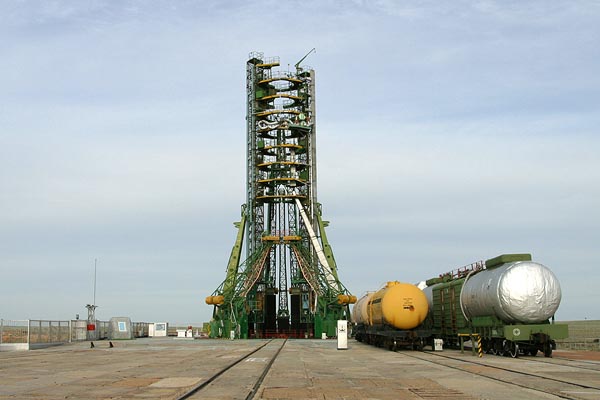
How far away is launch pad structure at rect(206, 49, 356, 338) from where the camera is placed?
74750mm

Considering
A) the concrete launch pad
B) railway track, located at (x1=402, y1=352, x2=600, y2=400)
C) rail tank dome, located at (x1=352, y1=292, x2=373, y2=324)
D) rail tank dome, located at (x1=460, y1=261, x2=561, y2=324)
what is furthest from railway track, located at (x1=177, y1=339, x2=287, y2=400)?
rail tank dome, located at (x1=352, y1=292, x2=373, y2=324)

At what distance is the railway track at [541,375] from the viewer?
18.4 metres

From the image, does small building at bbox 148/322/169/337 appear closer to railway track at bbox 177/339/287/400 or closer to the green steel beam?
the green steel beam

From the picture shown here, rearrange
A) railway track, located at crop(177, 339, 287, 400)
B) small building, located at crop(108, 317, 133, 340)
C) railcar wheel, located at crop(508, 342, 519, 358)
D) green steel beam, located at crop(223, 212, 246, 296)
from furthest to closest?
green steel beam, located at crop(223, 212, 246, 296), small building, located at crop(108, 317, 133, 340), railcar wheel, located at crop(508, 342, 519, 358), railway track, located at crop(177, 339, 287, 400)

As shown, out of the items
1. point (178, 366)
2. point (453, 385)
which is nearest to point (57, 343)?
point (178, 366)

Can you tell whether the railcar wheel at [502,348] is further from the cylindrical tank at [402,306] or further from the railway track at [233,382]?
the railway track at [233,382]

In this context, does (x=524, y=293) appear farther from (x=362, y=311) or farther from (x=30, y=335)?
(x=30, y=335)

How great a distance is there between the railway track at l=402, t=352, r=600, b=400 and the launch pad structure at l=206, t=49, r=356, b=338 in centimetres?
4373

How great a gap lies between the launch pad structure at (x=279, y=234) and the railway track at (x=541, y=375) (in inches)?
1722

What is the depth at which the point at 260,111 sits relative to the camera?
8494 centimetres

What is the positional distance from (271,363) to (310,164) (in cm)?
5490

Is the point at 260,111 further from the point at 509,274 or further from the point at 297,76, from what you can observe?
the point at 509,274

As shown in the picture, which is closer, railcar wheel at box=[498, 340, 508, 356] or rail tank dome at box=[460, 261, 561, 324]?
rail tank dome at box=[460, 261, 561, 324]

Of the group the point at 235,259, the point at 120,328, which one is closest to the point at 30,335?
the point at 120,328
